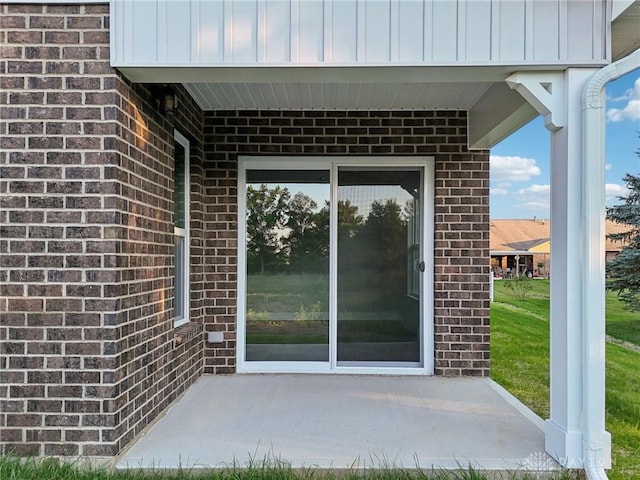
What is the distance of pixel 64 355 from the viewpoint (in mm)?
2803

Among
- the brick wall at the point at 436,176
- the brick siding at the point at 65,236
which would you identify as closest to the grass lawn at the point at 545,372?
the brick wall at the point at 436,176

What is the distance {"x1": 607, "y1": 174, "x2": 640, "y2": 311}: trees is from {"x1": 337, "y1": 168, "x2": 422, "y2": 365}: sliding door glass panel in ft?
13.9

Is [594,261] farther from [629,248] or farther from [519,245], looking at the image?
[519,245]

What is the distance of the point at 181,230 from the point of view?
432 centimetres

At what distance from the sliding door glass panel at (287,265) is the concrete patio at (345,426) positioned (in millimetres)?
411

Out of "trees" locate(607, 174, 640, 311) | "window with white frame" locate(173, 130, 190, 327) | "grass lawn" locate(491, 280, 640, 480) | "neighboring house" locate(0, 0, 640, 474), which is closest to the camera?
"neighboring house" locate(0, 0, 640, 474)

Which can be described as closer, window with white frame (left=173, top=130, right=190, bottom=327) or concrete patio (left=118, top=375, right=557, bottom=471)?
concrete patio (left=118, top=375, right=557, bottom=471)

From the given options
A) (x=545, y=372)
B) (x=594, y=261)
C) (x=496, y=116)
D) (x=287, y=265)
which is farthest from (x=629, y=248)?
(x=287, y=265)

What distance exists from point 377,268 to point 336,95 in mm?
1748

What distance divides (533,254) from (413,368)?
24.3 m

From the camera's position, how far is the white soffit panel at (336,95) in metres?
4.01

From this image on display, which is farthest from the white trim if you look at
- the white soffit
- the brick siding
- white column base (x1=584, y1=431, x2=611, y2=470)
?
the brick siding

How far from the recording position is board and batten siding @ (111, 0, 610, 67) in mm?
2805

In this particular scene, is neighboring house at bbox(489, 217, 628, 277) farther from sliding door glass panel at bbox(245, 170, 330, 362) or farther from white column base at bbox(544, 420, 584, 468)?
white column base at bbox(544, 420, 584, 468)
